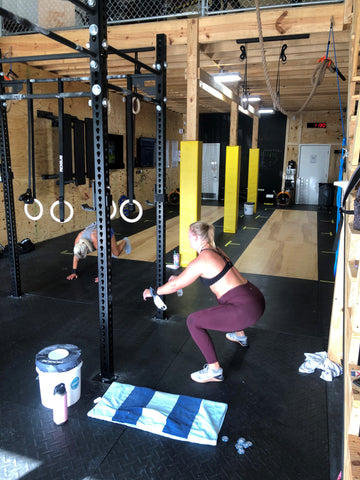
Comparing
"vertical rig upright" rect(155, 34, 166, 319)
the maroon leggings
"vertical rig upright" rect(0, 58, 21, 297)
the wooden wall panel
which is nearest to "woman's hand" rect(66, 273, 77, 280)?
"vertical rig upright" rect(0, 58, 21, 297)

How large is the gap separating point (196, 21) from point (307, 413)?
192 inches

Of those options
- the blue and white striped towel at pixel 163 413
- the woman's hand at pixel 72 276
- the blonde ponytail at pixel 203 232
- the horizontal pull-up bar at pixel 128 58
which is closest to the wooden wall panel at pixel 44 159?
the woman's hand at pixel 72 276

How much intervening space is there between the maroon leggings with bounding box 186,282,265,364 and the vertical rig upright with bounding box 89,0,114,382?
2.16 ft

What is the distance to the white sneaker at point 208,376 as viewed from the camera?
Result: 2.86 metres

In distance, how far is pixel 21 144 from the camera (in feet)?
21.7

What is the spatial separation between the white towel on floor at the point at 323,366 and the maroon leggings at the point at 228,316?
2.21ft

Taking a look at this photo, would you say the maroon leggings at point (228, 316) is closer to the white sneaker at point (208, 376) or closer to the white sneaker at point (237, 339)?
the white sneaker at point (208, 376)

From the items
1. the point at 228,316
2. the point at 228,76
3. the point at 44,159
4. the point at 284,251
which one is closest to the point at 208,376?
the point at 228,316

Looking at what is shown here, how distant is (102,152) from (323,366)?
2.41 metres

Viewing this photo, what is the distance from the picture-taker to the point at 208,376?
113 inches

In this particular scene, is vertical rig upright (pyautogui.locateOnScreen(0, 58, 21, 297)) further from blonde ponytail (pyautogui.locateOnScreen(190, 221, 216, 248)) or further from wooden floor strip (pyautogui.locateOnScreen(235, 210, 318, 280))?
wooden floor strip (pyautogui.locateOnScreen(235, 210, 318, 280))

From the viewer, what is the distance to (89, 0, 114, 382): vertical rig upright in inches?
95.0

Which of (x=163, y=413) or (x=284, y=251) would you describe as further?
(x=284, y=251)

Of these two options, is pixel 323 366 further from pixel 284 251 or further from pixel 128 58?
pixel 284 251
